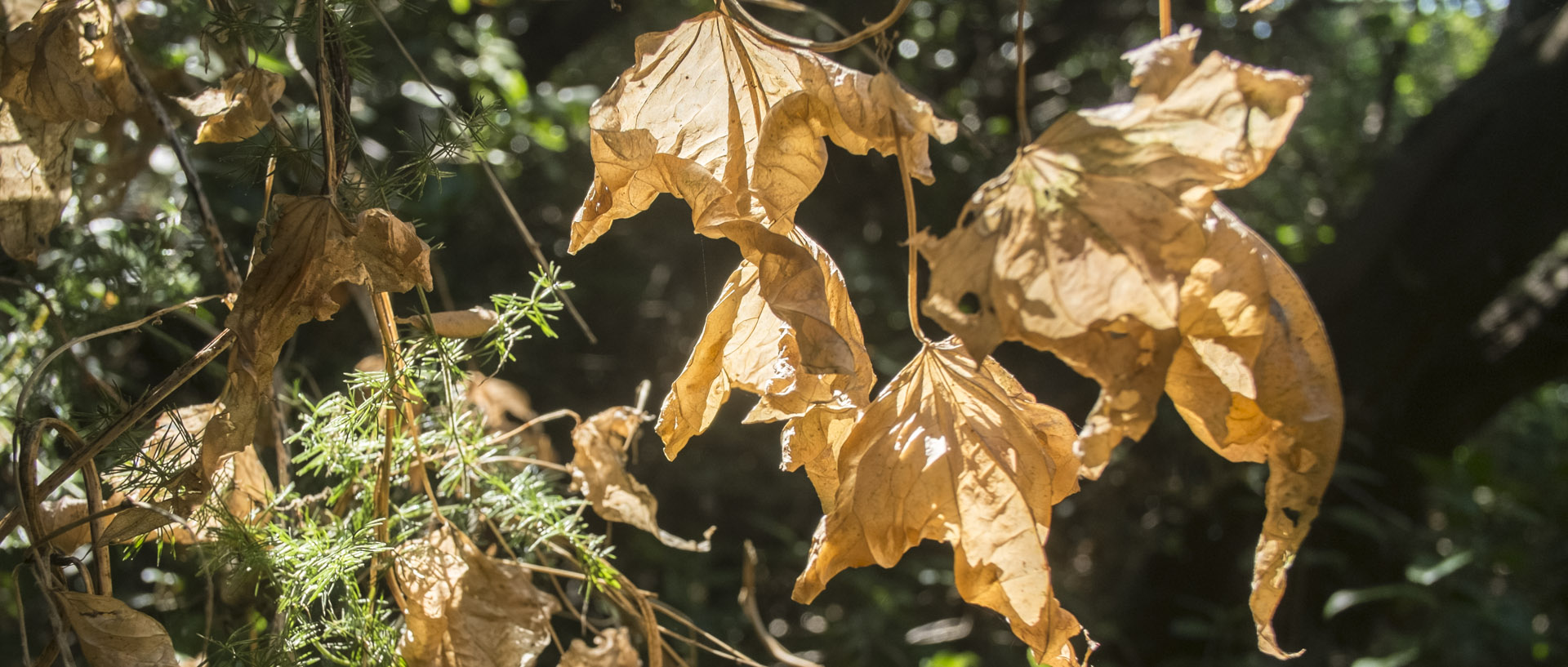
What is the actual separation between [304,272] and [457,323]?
11 cm

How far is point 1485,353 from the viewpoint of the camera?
1905 millimetres

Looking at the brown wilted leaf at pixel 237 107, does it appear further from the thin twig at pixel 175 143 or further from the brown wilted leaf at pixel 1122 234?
the brown wilted leaf at pixel 1122 234

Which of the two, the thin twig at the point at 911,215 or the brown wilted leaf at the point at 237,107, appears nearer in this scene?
the thin twig at the point at 911,215

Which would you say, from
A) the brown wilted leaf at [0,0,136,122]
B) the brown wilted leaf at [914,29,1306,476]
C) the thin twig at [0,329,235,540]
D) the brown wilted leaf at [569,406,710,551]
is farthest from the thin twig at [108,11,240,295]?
the brown wilted leaf at [914,29,1306,476]

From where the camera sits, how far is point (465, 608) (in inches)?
21.4

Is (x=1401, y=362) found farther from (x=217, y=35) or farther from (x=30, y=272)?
(x=30, y=272)

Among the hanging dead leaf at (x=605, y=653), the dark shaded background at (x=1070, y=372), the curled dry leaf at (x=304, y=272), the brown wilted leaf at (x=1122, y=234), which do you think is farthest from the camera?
the dark shaded background at (x=1070, y=372)

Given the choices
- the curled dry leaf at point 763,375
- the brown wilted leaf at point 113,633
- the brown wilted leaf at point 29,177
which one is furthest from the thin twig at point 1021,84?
the brown wilted leaf at point 29,177

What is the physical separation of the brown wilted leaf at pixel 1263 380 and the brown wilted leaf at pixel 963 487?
8cm

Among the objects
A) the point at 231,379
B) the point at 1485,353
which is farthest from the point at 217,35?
the point at 1485,353

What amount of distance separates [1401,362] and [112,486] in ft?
7.18

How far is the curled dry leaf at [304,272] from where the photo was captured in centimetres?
46

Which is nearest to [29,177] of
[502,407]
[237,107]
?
[237,107]

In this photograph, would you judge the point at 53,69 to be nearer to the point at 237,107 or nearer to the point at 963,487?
the point at 237,107
